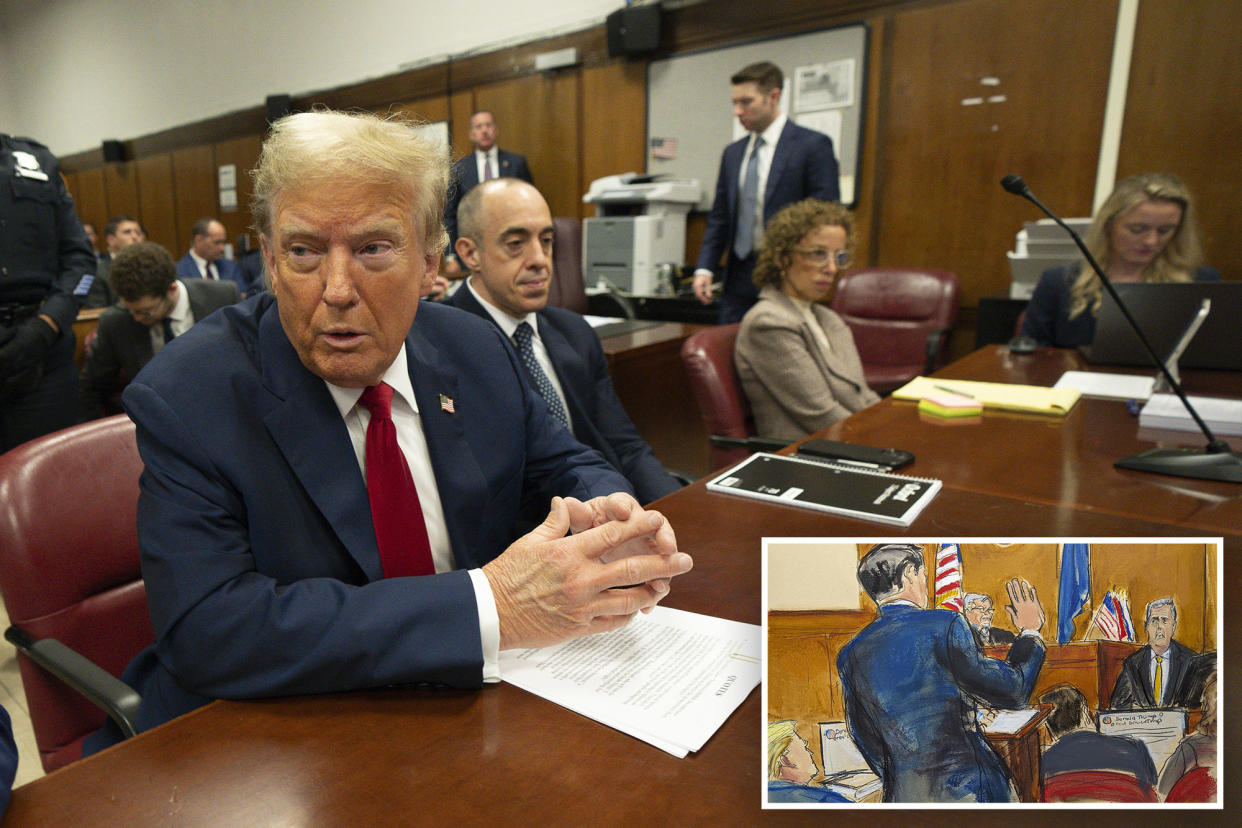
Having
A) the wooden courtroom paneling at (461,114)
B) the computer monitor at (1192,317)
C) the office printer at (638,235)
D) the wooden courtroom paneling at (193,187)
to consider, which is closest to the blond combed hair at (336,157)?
the computer monitor at (1192,317)

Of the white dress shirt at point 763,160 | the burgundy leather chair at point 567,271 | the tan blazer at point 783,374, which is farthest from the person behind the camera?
the burgundy leather chair at point 567,271

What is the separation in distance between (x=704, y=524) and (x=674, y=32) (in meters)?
4.78

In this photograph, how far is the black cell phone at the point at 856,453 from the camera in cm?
140

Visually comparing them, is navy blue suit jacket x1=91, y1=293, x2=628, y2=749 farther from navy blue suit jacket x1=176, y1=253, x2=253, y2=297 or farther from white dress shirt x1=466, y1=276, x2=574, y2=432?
navy blue suit jacket x1=176, y1=253, x2=253, y2=297

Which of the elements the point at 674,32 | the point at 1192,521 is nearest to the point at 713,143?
the point at 674,32

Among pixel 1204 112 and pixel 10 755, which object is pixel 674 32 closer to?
pixel 1204 112

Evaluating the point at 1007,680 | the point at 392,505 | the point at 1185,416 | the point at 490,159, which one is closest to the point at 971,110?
the point at 1185,416

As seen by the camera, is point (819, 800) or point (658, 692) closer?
point (819, 800)

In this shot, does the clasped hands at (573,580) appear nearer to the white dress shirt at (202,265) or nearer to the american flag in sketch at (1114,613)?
the american flag in sketch at (1114,613)

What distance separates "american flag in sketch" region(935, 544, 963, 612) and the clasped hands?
11.9 inches

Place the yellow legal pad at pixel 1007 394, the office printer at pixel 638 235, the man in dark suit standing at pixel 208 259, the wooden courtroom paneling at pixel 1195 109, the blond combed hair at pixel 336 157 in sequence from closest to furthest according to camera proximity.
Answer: the blond combed hair at pixel 336 157, the yellow legal pad at pixel 1007 394, the wooden courtroom paneling at pixel 1195 109, the office printer at pixel 638 235, the man in dark suit standing at pixel 208 259

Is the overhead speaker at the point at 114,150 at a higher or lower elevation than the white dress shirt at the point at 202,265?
higher

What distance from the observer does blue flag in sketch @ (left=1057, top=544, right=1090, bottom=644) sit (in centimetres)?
55

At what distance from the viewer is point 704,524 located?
1114 millimetres
